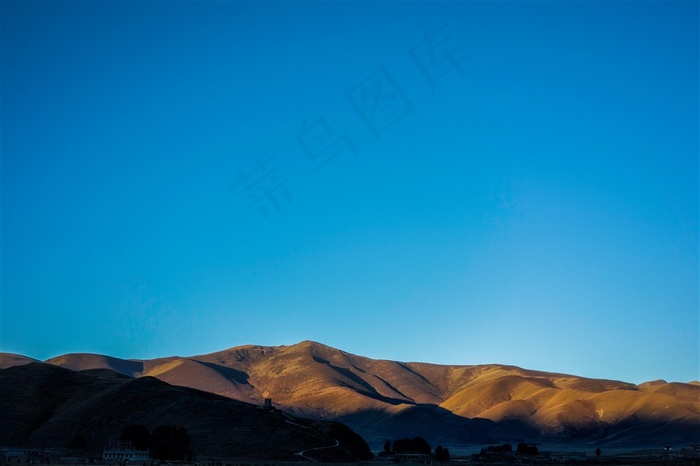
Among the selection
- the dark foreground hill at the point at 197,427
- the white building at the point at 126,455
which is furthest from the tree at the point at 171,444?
the dark foreground hill at the point at 197,427

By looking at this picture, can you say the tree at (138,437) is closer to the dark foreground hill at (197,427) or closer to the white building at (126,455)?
the white building at (126,455)

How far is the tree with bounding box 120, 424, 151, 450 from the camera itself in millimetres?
158875

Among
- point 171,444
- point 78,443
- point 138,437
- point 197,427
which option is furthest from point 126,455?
point 197,427

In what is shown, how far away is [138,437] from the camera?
160500 millimetres

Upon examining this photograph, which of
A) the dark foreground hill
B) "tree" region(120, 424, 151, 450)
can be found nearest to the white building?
"tree" region(120, 424, 151, 450)

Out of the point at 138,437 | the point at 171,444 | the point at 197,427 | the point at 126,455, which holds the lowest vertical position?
the point at 126,455

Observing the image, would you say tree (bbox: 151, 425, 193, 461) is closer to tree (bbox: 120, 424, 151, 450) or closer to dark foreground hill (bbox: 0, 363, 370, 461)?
tree (bbox: 120, 424, 151, 450)

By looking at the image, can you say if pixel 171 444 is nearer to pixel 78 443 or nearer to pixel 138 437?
pixel 138 437

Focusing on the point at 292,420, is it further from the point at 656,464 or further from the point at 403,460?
the point at 656,464

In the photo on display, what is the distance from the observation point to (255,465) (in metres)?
140

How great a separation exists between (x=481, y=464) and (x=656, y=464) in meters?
38.5

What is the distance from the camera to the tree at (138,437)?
158875 millimetres

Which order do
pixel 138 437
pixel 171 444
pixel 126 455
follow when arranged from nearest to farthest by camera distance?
pixel 126 455, pixel 171 444, pixel 138 437

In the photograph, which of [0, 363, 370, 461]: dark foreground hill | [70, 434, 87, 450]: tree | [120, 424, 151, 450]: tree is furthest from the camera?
[70, 434, 87, 450]: tree
